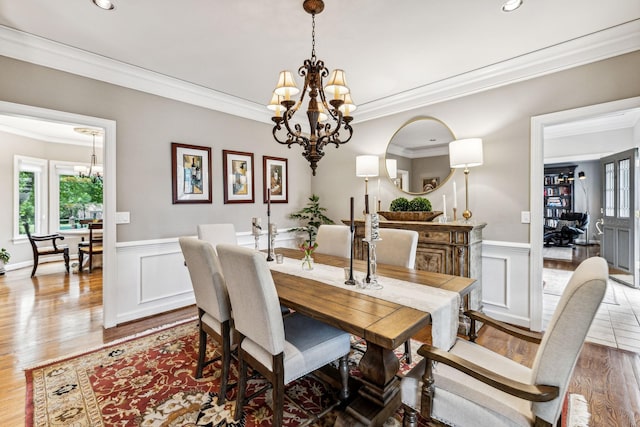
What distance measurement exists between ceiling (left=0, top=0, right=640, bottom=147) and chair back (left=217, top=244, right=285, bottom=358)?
5.87 feet

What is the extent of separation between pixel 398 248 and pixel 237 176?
2469mm

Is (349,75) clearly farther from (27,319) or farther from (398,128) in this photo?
(27,319)

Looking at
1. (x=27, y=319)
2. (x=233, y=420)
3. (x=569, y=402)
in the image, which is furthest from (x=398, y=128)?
(x=27, y=319)

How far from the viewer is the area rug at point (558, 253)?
6715 millimetres

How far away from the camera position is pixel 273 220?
4457mm

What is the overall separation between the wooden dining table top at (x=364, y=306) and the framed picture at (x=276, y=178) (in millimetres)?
2366

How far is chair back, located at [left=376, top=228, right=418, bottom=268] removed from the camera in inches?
94.0

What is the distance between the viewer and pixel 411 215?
330cm

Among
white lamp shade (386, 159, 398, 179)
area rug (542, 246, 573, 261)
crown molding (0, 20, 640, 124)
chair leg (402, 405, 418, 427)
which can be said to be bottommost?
area rug (542, 246, 573, 261)

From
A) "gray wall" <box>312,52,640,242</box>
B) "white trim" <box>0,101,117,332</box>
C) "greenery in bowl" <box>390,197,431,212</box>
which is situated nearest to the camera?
"gray wall" <box>312,52,640,242</box>

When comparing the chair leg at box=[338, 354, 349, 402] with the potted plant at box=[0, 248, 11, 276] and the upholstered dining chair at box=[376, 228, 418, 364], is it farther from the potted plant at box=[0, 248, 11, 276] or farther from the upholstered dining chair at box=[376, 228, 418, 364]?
the potted plant at box=[0, 248, 11, 276]

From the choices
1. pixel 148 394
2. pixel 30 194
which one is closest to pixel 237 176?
pixel 148 394

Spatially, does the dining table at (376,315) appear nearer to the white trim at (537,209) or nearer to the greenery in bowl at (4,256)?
the white trim at (537,209)

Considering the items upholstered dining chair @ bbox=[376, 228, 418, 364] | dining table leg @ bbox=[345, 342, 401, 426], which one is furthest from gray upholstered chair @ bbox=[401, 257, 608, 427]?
upholstered dining chair @ bbox=[376, 228, 418, 364]
